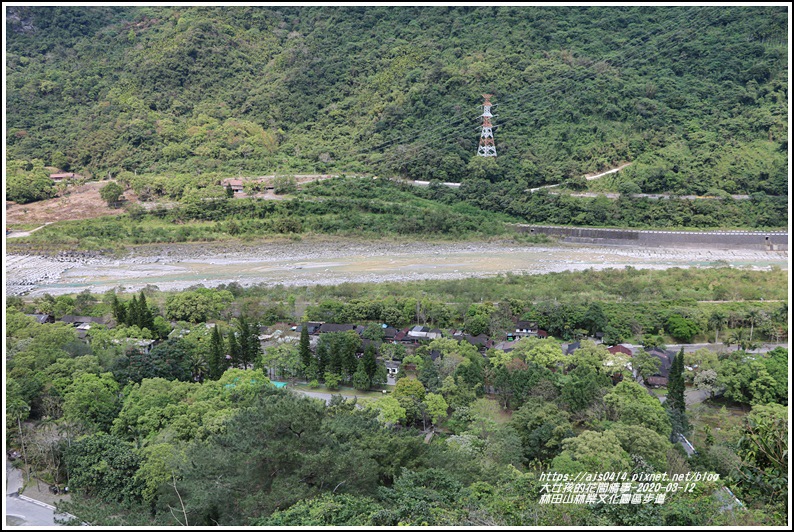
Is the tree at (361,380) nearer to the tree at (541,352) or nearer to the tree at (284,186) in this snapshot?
the tree at (541,352)

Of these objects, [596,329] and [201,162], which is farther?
[201,162]

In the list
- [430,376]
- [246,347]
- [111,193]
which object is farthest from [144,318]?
[111,193]

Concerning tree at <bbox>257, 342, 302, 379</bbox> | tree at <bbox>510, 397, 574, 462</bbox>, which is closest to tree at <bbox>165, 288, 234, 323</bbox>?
tree at <bbox>257, 342, 302, 379</bbox>

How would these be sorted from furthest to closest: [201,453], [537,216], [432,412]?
[537,216] → [432,412] → [201,453]

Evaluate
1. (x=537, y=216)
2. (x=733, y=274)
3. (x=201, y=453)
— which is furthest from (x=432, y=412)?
(x=537, y=216)

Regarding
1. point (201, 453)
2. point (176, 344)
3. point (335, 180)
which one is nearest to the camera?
point (201, 453)

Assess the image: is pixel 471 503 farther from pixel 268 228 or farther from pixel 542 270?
pixel 268 228
